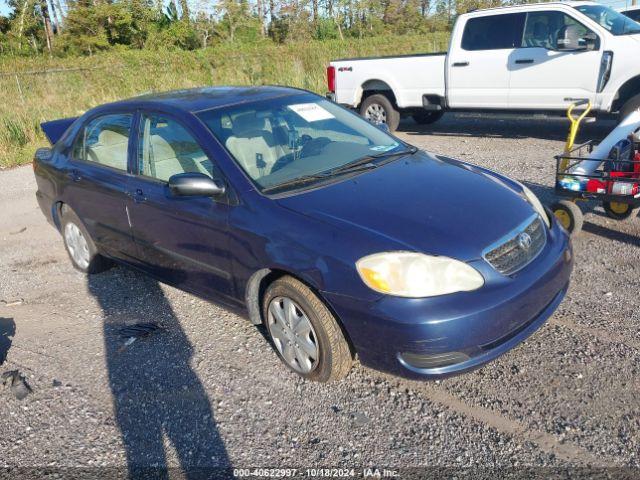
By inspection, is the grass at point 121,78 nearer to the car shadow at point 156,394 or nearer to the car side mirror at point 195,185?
the car shadow at point 156,394

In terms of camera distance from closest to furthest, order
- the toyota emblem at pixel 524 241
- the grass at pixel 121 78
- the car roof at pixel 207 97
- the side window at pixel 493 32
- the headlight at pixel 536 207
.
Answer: the toyota emblem at pixel 524 241
the headlight at pixel 536 207
the car roof at pixel 207 97
the side window at pixel 493 32
the grass at pixel 121 78

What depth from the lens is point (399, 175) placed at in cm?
361

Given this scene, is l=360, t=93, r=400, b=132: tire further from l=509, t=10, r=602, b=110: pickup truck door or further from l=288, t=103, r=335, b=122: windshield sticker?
l=288, t=103, r=335, b=122: windshield sticker

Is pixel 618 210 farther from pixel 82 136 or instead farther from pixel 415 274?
pixel 82 136

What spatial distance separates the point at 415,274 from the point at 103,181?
2.79 meters

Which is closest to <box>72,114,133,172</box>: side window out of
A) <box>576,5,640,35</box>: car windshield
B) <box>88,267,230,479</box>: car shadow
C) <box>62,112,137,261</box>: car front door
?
<box>62,112,137,261</box>: car front door

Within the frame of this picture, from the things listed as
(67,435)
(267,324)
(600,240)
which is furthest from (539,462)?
(600,240)

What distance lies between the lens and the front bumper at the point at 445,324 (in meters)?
2.70

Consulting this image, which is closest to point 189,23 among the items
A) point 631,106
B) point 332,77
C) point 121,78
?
point 121,78

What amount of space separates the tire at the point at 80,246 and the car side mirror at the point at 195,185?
1882mm

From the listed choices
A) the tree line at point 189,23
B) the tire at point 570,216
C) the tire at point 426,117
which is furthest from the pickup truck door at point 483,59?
the tree line at point 189,23

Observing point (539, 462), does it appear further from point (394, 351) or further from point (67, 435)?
point (67, 435)

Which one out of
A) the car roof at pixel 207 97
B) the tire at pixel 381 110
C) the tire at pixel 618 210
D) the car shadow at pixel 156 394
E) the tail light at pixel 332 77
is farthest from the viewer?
the tail light at pixel 332 77

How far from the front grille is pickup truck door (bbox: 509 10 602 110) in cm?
612
